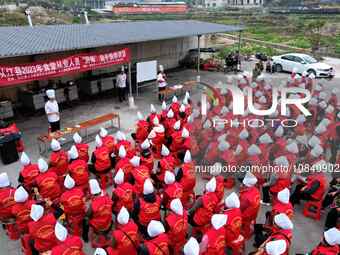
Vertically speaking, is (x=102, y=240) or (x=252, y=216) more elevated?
(x=252, y=216)

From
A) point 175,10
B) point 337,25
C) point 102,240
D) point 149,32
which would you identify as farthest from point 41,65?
point 175,10

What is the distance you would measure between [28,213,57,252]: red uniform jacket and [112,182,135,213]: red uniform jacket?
1.27 m

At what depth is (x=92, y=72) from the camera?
16625 millimetres

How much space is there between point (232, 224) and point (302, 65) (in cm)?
1758

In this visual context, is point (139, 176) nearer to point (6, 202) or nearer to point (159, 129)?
point (6, 202)

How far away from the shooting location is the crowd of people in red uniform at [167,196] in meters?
4.87

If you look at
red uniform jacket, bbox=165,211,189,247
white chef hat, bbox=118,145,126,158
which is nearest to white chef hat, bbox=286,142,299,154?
red uniform jacket, bbox=165,211,189,247

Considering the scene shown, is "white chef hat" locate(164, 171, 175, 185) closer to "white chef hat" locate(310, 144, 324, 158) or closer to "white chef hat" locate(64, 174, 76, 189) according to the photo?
"white chef hat" locate(64, 174, 76, 189)

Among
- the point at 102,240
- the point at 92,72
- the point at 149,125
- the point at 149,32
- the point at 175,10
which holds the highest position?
the point at 175,10

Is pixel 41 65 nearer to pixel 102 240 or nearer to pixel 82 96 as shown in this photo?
pixel 82 96

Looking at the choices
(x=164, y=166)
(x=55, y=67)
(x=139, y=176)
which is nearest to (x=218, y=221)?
(x=139, y=176)

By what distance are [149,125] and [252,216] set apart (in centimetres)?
466

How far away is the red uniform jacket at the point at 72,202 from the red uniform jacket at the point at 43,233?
27.2 inches

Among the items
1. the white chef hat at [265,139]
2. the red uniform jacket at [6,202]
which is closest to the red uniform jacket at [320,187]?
the white chef hat at [265,139]
